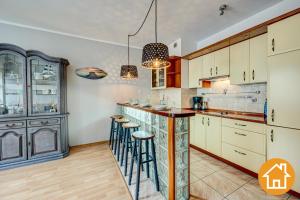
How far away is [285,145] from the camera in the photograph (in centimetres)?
179

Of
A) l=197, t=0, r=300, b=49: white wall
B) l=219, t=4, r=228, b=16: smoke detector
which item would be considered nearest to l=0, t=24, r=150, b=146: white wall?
l=197, t=0, r=300, b=49: white wall

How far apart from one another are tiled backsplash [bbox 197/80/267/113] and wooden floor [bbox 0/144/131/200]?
2714mm

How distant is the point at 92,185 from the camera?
2051 mm

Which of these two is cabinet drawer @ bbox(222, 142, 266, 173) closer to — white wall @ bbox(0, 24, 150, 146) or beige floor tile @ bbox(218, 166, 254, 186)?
beige floor tile @ bbox(218, 166, 254, 186)

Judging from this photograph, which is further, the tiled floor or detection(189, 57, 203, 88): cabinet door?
detection(189, 57, 203, 88): cabinet door

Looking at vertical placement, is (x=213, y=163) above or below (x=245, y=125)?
below

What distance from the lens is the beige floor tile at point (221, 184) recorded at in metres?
1.90

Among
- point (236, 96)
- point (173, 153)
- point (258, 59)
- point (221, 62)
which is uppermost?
point (221, 62)

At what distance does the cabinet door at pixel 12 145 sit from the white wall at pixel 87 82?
3.18 feet

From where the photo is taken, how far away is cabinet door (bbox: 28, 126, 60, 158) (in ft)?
8.89

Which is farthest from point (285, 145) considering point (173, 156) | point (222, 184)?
point (173, 156)

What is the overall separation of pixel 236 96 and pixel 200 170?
1.75 metres

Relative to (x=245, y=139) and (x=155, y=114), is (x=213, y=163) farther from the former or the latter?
(x=155, y=114)

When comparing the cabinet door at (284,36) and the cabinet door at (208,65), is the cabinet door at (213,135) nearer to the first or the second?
the cabinet door at (208,65)
